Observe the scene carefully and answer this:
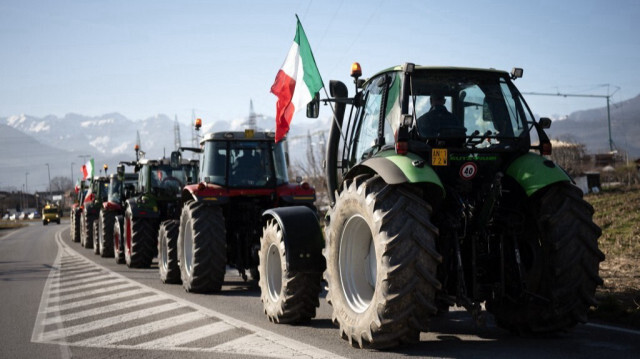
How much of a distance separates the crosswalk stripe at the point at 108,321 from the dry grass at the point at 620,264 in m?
5.67

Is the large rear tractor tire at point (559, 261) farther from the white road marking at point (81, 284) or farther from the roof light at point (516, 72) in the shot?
the white road marking at point (81, 284)

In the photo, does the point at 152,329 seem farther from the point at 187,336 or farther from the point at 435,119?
the point at 435,119

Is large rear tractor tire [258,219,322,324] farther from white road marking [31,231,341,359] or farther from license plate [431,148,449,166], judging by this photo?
license plate [431,148,449,166]

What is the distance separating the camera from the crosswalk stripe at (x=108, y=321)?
7.93 m

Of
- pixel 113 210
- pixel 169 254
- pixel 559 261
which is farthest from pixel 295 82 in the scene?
pixel 113 210

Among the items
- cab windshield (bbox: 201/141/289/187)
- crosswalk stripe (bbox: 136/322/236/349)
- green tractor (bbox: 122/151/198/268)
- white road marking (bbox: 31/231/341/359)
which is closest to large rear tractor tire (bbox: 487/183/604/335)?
white road marking (bbox: 31/231/341/359)

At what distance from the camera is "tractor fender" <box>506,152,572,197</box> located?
19.3ft

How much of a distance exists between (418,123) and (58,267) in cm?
1443

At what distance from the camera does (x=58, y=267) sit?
17.9m

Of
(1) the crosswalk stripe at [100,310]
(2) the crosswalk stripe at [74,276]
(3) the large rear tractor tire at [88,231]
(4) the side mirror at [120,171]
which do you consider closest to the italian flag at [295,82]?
(1) the crosswalk stripe at [100,310]

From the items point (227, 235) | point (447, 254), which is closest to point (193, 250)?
point (227, 235)

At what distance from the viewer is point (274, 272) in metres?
8.13

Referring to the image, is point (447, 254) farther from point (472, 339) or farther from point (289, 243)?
point (289, 243)

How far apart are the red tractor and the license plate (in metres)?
5.63
